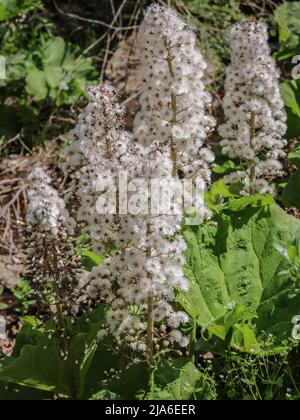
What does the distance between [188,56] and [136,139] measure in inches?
18.2

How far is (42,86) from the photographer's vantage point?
222 inches

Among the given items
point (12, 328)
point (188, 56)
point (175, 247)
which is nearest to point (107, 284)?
point (175, 247)

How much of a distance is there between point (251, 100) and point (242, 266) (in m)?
0.82

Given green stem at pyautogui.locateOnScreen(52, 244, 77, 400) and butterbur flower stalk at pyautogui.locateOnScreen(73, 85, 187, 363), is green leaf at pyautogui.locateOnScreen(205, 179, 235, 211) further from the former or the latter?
green stem at pyautogui.locateOnScreen(52, 244, 77, 400)

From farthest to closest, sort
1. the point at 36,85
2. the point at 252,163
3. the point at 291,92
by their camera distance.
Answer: the point at 36,85, the point at 291,92, the point at 252,163

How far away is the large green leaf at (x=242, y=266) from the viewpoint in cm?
363

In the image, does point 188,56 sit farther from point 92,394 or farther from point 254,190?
point 92,394

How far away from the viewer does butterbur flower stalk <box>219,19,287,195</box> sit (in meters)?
3.68

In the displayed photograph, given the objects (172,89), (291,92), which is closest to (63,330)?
(172,89)

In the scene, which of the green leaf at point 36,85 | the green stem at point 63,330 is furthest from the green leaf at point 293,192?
the green leaf at point 36,85

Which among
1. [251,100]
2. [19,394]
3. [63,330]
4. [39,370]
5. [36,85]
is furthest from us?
[36,85]

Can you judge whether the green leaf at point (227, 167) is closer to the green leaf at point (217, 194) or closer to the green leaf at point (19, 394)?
the green leaf at point (217, 194)

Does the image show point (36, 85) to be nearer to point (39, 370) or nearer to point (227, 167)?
point (227, 167)

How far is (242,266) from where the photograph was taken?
3.78m
